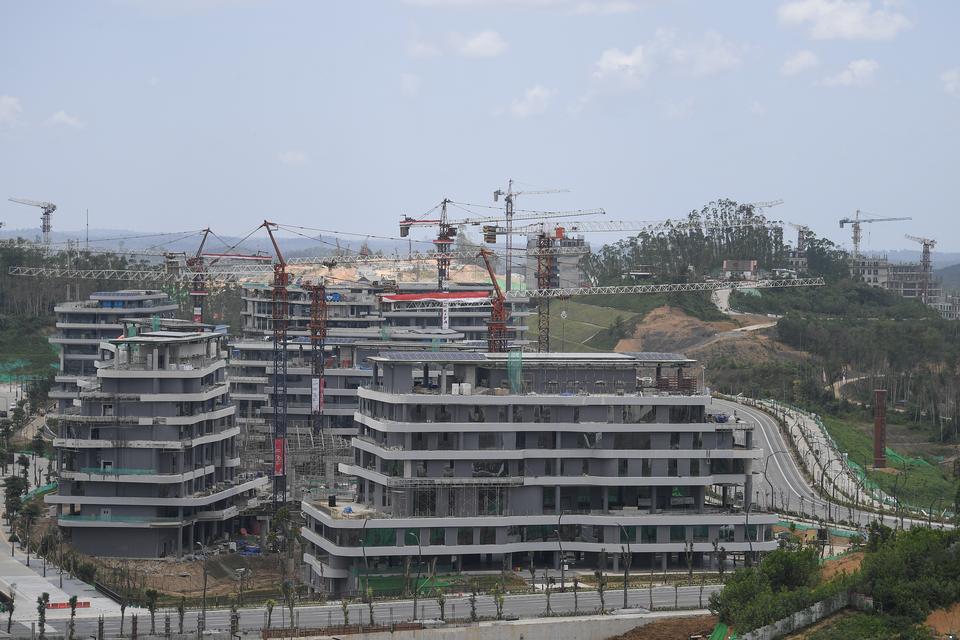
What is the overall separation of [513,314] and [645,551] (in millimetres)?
69915

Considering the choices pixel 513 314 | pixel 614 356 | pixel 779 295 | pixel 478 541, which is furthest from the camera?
pixel 779 295

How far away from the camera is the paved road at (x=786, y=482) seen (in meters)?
98.1

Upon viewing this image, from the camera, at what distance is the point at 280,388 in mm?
110750

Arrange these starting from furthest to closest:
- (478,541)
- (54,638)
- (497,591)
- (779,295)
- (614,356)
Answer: (779,295) < (614,356) < (478,541) < (497,591) < (54,638)

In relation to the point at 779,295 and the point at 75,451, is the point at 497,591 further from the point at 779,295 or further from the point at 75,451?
the point at 779,295

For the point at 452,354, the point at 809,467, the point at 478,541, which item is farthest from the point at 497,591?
the point at 809,467

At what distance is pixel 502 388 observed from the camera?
7812cm

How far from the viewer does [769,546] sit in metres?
78.7

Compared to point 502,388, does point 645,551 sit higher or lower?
lower

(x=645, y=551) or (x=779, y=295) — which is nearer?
(x=645, y=551)

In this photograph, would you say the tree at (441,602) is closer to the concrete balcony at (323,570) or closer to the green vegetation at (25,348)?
the concrete balcony at (323,570)

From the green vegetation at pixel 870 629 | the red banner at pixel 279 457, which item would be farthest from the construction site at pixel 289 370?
the green vegetation at pixel 870 629

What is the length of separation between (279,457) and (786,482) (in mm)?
34074

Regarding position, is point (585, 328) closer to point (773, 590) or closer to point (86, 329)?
point (86, 329)
